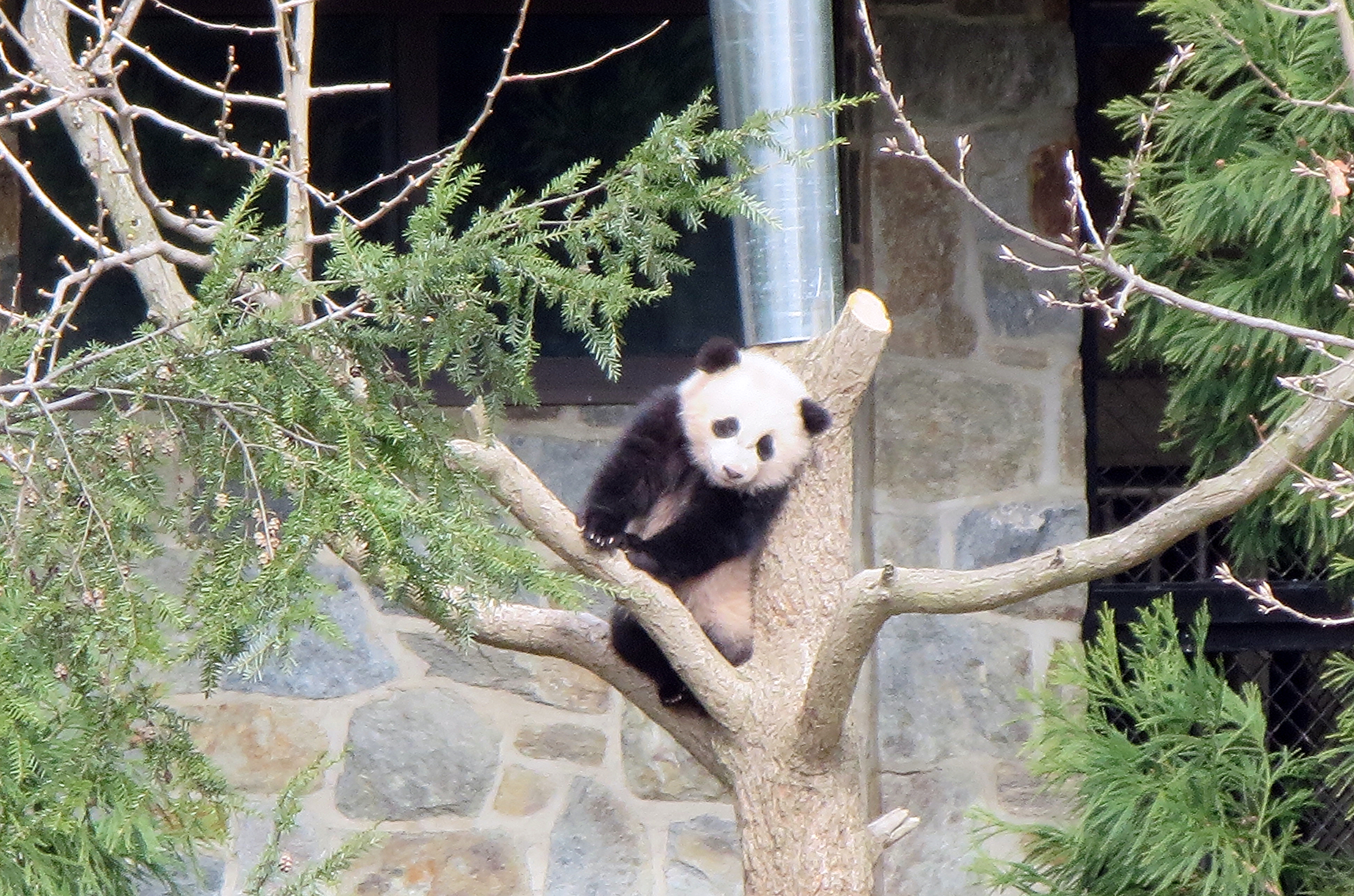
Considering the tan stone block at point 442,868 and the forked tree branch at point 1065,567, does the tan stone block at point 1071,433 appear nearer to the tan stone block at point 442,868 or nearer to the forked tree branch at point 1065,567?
the tan stone block at point 442,868

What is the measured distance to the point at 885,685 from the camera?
142 inches

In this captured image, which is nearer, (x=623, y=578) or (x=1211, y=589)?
(x=623, y=578)

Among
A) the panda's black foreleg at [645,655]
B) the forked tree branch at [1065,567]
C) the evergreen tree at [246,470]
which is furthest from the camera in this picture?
the panda's black foreleg at [645,655]

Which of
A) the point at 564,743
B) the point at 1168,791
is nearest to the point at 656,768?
the point at 564,743

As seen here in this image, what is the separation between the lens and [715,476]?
2834mm

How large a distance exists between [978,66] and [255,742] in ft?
7.28

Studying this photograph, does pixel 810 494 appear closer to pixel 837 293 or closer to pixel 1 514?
pixel 837 293

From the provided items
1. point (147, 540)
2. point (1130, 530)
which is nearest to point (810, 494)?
point (1130, 530)

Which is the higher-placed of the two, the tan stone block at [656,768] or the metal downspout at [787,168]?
the metal downspout at [787,168]

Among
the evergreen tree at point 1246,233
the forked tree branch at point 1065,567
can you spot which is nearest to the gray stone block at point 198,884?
the forked tree branch at point 1065,567

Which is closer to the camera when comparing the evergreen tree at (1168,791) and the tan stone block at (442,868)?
the evergreen tree at (1168,791)

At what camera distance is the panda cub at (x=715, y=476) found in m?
2.73

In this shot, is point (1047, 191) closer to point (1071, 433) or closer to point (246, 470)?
point (1071, 433)

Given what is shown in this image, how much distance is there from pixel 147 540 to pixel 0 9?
0.85 metres
